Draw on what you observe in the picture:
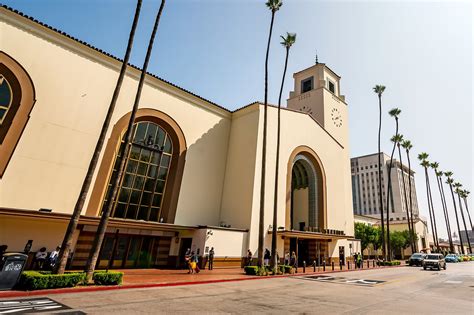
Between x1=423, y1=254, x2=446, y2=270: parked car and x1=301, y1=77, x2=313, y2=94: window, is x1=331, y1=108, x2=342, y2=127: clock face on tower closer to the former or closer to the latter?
x1=301, y1=77, x2=313, y2=94: window

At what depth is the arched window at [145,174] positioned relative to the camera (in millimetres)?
19734

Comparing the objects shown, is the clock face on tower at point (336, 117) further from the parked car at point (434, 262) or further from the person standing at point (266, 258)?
the person standing at point (266, 258)

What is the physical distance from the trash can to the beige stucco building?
13.7 feet

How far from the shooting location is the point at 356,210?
11794 cm

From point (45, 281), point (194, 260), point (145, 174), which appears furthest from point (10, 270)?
point (145, 174)

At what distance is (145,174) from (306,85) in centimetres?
3006

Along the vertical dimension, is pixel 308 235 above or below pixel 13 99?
below

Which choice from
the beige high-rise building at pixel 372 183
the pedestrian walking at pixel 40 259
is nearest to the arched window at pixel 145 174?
the pedestrian walking at pixel 40 259

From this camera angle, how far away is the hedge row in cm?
939

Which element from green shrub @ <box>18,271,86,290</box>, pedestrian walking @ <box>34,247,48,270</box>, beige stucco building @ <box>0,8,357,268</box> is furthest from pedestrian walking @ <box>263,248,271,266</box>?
pedestrian walking @ <box>34,247,48,270</box>

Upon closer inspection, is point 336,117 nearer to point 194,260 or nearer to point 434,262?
point 434,262

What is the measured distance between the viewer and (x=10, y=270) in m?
9.30

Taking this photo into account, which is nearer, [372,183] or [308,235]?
[308,235]

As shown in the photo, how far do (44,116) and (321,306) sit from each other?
18.8m
